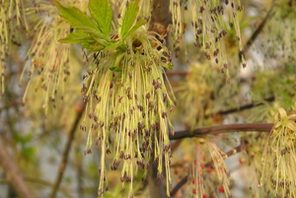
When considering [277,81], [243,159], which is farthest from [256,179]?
[277,81]

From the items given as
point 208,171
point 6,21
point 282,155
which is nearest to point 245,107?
point 208,171

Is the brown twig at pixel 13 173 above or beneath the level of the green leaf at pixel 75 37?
beneath

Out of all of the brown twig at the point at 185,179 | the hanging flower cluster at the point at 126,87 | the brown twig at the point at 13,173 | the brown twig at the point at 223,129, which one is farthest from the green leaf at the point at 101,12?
the brown twig at the point at 13,173

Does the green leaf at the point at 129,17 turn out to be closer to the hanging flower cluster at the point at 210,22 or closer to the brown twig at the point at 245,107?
the hanging flower cluster at the point at 210,22

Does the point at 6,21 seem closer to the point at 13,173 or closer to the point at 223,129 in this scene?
the point at 223,129

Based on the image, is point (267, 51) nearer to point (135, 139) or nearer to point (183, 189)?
point (183, 189)
